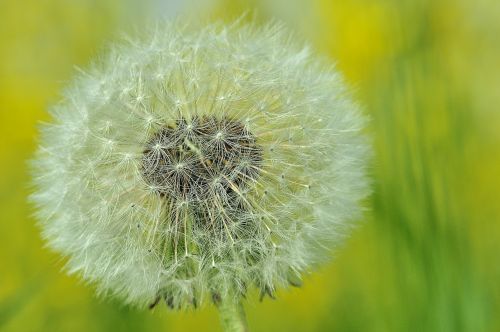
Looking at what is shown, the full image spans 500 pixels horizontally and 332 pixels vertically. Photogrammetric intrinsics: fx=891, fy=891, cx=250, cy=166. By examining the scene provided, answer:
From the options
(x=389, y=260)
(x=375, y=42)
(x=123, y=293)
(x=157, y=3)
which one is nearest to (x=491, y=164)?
(x=375, y=42)

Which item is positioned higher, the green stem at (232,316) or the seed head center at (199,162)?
the seed head center at (199,162)

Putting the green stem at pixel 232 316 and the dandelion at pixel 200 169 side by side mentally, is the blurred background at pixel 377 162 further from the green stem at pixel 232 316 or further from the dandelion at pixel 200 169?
the green stem at pixel 232 316

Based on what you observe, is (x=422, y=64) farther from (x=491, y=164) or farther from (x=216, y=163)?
(x=491, y=164)

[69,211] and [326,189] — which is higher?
[326,189]

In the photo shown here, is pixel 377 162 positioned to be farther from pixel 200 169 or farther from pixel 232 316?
pixel 232 316

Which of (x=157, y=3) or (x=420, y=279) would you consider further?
(x=157, y=3)

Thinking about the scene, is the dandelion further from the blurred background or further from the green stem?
the blurred background

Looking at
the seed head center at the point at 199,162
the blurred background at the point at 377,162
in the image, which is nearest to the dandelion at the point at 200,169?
the seed head center at the point at 199,162

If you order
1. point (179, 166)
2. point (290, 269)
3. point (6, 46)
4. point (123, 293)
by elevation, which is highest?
point (6, 46)
